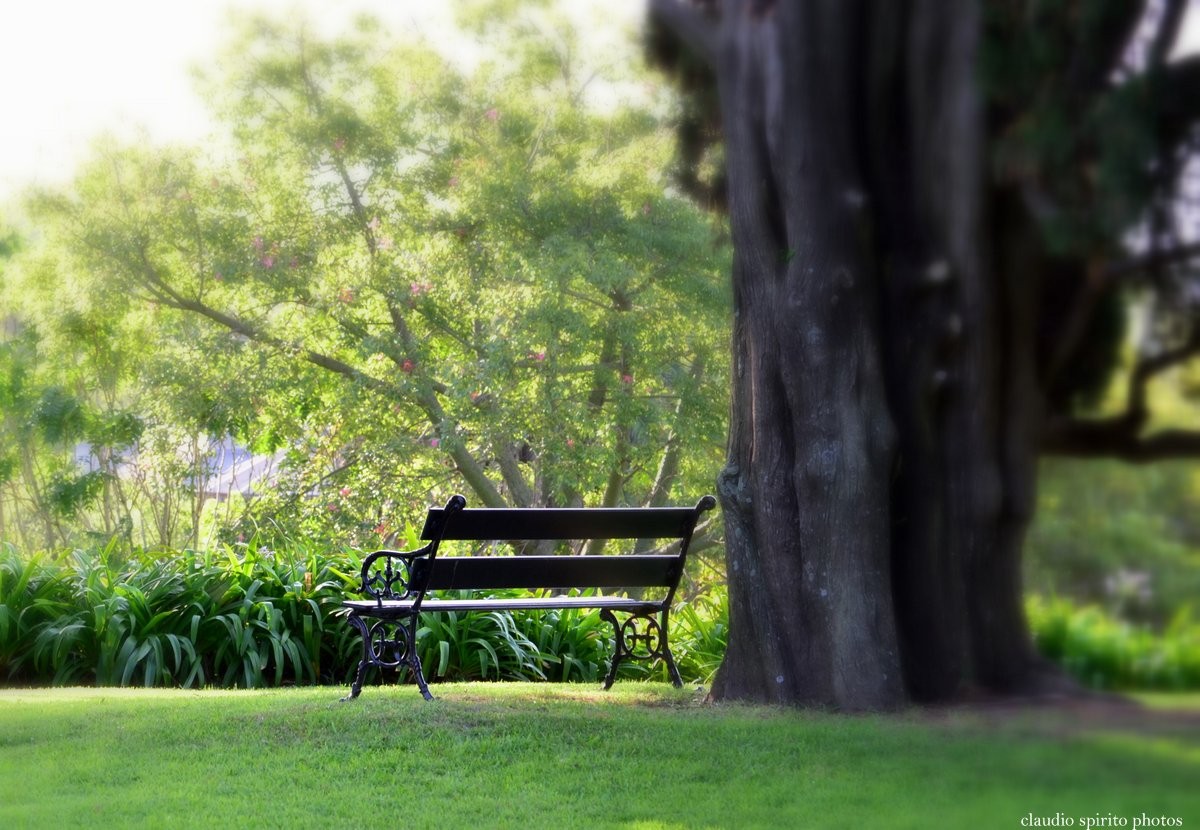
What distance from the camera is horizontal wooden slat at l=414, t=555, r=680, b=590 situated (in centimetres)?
556

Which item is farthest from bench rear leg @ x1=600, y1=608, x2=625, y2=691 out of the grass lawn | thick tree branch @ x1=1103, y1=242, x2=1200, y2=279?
thick tree branch @ x1=1103, y1=242, x2=1200, y2=279

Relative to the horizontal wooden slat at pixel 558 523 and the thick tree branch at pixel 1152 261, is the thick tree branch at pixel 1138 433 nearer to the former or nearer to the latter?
the thick tree branch at pixel 1152 261

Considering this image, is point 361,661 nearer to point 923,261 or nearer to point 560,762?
point 560,762

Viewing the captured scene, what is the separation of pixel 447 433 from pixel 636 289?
2.56 m

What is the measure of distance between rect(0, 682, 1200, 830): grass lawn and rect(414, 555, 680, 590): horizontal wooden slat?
0.50m

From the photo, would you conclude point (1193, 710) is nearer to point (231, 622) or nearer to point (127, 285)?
point (231, 622)

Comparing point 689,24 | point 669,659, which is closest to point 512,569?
point 669,659

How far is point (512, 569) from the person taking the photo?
5.75m

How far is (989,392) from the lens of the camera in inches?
28.6

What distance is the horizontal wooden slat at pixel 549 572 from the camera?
5.56m

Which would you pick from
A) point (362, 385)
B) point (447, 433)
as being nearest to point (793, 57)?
point (447, 433)

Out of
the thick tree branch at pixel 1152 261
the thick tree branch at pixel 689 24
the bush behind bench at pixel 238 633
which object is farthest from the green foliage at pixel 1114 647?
the bush behind bench at pixel 238 633

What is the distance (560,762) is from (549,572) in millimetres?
2195

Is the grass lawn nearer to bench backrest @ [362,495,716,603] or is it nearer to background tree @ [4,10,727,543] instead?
bench backrest @ [362,495,716,603]
